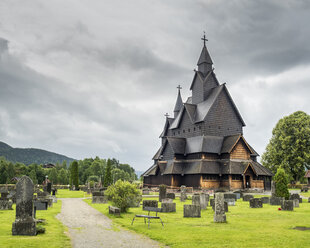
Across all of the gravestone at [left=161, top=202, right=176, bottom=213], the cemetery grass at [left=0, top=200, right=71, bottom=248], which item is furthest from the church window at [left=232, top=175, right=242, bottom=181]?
the cemetery grass at [left=0, top=200, right=71, bottom=248]

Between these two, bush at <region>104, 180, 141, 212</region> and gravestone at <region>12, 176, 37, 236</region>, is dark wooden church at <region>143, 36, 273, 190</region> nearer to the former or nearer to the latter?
bush at <region>104, 180, 141, 212</region>

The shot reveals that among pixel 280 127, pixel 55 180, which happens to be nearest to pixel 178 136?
pixel 280 127

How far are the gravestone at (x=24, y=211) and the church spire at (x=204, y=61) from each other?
5271 cm

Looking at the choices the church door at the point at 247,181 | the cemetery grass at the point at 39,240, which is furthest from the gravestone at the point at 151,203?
the church door at the point at 247,181

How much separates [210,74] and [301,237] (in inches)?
2013

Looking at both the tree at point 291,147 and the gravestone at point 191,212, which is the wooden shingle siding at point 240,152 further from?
the gravestone at point 191,212

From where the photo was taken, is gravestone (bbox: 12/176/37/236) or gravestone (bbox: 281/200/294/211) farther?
gravestone (bbox: 281/200/294/211)

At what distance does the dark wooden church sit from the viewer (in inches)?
1983

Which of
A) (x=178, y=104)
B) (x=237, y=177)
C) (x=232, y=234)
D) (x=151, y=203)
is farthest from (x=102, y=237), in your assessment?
(x=178, y=104)

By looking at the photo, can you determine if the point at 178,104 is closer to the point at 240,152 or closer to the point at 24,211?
the point at 240,152

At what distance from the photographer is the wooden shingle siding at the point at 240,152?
51.5 m

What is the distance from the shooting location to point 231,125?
57.1m

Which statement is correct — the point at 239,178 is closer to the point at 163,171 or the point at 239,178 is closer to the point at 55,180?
the point at 163,171

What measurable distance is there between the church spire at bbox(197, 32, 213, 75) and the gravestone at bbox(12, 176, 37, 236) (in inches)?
2075
